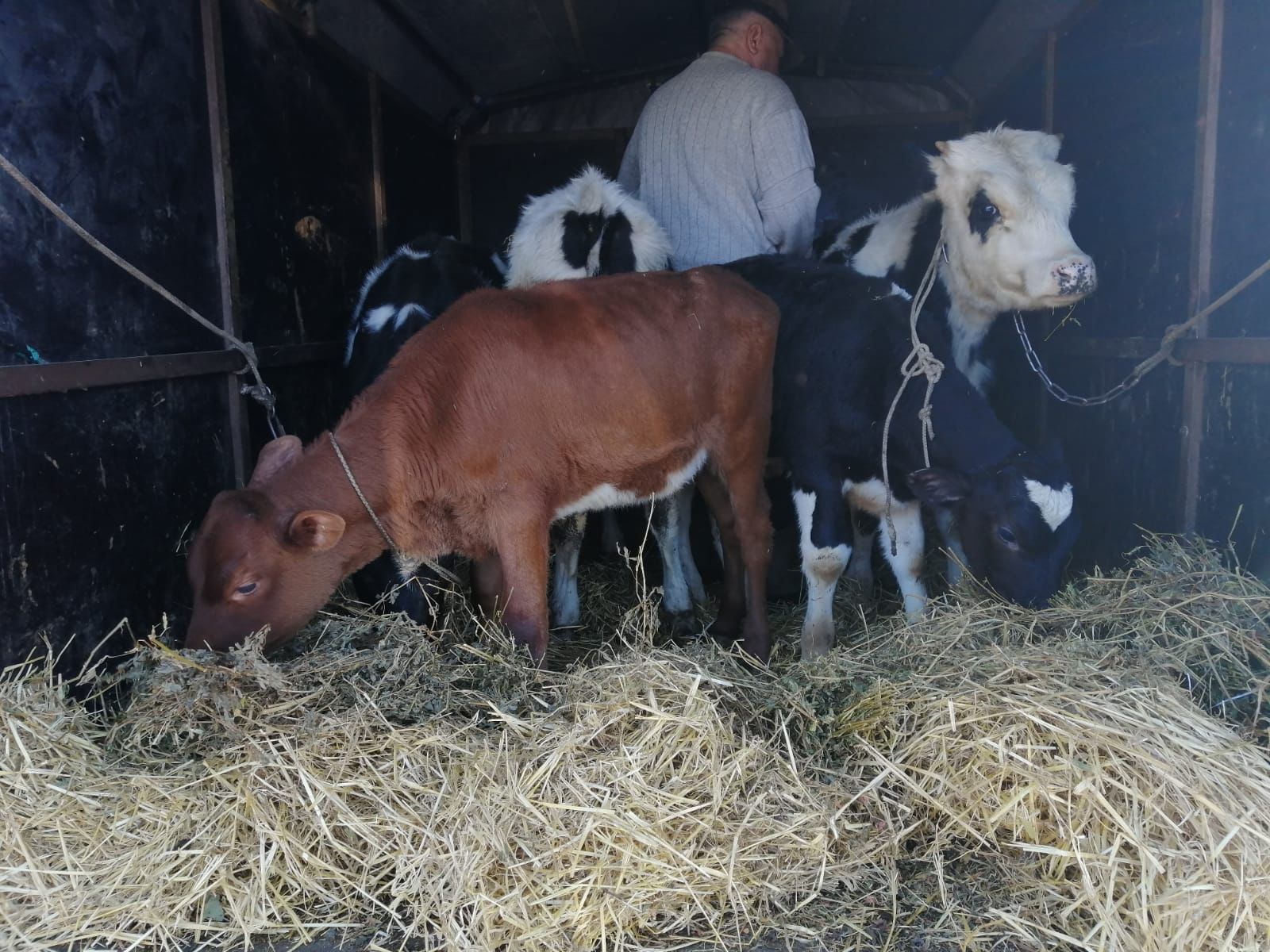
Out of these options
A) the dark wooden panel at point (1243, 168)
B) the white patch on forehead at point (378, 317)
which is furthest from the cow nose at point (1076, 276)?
the white patch on forehead at point (378, 317)

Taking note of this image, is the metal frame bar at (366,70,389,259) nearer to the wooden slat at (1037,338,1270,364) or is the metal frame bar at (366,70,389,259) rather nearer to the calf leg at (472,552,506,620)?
the calf leg at (472,552,506,620)

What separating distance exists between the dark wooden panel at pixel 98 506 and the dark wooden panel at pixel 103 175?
199 mm

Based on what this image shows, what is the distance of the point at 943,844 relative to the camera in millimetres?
2680

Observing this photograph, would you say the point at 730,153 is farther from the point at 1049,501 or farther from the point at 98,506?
the point at 98,506

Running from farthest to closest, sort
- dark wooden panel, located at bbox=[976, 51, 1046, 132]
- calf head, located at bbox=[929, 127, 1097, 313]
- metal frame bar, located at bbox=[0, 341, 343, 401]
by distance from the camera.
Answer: dark wooden panel, located at bbox=[976, 51, 1046, 132] < calf head, located at bbox=[929, 127, 1097, 313] < metal frame bar, located at bbox=[0, 341, 343, 401]

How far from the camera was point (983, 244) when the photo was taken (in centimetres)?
494

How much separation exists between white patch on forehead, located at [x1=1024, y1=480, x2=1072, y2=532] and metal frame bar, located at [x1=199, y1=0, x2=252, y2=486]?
3350 mm

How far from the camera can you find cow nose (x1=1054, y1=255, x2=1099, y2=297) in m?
4.52

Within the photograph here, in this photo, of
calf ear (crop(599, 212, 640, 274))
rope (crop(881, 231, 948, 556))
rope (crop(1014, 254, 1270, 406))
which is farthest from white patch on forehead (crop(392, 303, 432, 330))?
rope (crop(1014, 254, 1270, 406))

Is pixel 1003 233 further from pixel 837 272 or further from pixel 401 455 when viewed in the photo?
pixel 401 455

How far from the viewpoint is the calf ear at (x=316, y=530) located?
322cm

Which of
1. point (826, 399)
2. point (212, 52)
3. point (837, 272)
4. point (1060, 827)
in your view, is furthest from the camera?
point (837, 272)

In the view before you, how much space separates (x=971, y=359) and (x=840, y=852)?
3400mm

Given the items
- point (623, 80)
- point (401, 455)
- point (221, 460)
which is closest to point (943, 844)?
point (401, 455)
